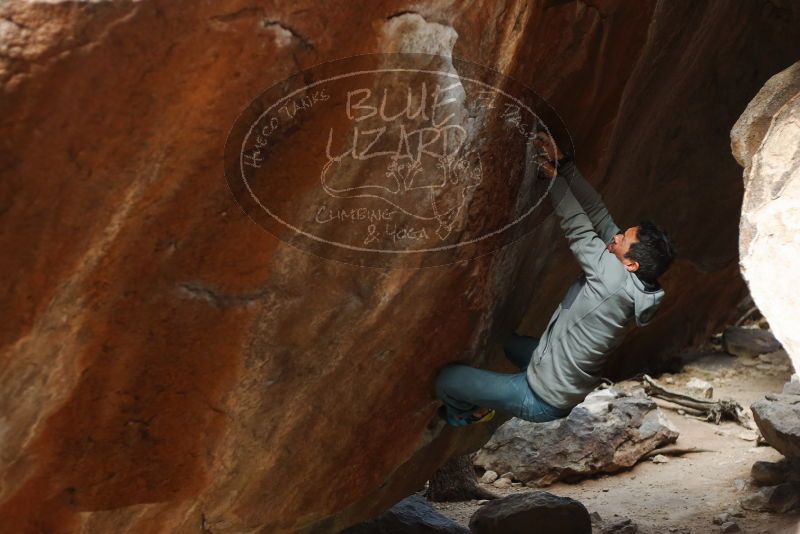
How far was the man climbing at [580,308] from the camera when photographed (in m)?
3.45

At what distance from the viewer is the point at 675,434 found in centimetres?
639

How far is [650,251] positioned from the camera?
11.2 feet

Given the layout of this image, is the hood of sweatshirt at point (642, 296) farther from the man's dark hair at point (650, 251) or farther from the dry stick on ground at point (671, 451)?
the dry stick on ground at point (671, 451)

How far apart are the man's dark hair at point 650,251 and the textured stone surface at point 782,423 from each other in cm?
201

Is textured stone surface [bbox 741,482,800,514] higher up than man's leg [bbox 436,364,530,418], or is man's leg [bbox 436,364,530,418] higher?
man's leg [bbox 436,364,530,418]

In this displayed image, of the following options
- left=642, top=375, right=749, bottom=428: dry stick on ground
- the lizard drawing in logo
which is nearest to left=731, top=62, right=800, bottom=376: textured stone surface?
the lizard drawing in logo

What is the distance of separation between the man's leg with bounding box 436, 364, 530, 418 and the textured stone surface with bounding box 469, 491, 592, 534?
125cm

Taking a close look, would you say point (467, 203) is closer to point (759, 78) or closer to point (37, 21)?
point (37, 21)

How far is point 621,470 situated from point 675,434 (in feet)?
1.69

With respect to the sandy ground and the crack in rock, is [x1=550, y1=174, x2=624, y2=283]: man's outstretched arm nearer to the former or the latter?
the crack in rock

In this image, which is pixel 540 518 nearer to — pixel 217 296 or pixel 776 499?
pixel 776 499

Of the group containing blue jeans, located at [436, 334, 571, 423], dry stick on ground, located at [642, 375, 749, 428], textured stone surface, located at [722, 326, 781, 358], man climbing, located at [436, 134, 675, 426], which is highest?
man climbing, located at [436, 134, 675, 426]

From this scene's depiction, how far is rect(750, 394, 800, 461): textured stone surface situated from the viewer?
191 inches

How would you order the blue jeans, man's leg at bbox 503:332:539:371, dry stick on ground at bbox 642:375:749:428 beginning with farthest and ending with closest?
1. dry stick on ground at bbox 642:375:749:428
2. man's leg at bbox 503:332:539:371
3. the blue jeans
